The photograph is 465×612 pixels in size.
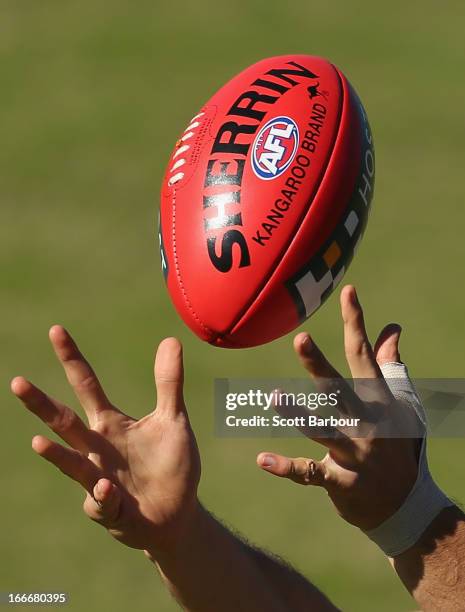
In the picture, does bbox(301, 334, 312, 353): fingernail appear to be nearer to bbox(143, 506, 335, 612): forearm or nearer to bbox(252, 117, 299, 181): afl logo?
bbox(143, 506, 335, 612): forearm

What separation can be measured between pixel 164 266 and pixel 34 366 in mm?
4321

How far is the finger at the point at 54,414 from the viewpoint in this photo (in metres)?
4.51

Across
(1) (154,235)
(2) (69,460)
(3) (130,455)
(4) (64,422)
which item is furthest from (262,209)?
(1) (154,235)

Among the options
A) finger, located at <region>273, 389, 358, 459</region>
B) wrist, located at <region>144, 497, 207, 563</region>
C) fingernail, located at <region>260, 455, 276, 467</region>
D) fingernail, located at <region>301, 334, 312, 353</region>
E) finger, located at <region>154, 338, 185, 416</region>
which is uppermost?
fingernail, located at <region>301, 334, 312, 353</region>

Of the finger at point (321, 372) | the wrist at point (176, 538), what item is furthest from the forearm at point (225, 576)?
the finger at point (321, 372)

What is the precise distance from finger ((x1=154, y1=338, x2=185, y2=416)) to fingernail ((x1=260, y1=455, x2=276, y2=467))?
474mm

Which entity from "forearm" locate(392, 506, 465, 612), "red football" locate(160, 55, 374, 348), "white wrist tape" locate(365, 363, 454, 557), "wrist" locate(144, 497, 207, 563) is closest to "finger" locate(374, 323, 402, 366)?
"white wrist tape" locate(365, 363, 454, 557)

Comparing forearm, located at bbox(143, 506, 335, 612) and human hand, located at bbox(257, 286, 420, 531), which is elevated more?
human hand, located at bbox(257, 286, 420, 531)

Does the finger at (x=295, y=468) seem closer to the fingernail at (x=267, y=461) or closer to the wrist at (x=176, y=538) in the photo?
the fingernail at (x=267, y=461)

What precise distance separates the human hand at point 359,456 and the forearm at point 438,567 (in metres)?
0.22

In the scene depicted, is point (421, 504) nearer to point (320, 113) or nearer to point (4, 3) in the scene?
point (320, 113)

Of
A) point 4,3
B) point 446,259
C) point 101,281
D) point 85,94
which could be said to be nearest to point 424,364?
point 446,259

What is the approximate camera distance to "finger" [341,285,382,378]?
478 centimetres

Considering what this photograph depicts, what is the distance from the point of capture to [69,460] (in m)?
4.48
